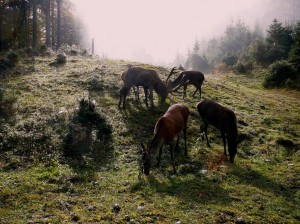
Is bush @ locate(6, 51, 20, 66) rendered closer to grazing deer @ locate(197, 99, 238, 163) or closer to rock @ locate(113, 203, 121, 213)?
grazing deer @ locate(197, 99, 238, 163)

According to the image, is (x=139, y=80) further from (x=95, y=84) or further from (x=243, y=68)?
(x=243, y=68)

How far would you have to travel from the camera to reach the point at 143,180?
11.2 m

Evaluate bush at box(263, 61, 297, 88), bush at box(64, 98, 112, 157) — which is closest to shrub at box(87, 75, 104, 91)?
bush at box(64, 98, 112, 157)

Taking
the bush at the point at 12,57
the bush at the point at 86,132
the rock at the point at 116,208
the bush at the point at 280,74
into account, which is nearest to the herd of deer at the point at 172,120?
the rock at the point at 116,208

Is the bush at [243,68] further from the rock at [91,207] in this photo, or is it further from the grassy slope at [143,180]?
the rock at [91,207]

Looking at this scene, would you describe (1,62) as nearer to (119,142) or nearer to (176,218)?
(119,142)

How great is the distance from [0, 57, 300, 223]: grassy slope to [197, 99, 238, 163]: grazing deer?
0.79 m

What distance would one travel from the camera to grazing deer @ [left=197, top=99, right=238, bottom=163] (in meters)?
13.8

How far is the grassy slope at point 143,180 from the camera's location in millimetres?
9078

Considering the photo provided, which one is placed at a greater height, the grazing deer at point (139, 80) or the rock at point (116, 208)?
the grazing deer at point (139, 80)

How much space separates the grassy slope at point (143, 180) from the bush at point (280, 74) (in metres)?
21.1

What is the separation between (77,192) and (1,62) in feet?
65.0

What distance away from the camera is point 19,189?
32.3ft

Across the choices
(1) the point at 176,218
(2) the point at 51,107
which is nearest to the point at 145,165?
(1) the point at 176,218
